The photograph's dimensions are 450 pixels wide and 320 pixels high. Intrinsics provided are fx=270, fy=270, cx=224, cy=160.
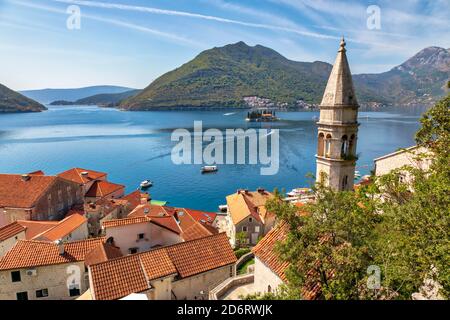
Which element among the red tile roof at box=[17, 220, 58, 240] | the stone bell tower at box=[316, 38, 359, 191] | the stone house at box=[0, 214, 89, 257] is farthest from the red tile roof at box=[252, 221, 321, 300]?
the red tile roof at box=[17, 220, 58, 240]

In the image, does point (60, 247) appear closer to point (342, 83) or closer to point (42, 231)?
point (42, 231)

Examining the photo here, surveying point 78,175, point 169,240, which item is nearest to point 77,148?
point 78,175

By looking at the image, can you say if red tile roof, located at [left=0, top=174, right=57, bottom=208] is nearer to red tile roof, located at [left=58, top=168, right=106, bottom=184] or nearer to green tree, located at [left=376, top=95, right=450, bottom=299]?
red tile roof, located at [left=58, top=168, right=106, bottom=184]

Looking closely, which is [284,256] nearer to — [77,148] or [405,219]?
[405,219]

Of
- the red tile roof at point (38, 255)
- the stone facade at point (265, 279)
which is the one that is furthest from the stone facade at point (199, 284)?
the red tile roof at point (38, 255)

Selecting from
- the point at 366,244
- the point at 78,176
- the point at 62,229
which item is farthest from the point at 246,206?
the point at 366,244

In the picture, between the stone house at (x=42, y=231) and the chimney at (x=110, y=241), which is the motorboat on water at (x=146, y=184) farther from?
the chimney at (x=110, y=241)
